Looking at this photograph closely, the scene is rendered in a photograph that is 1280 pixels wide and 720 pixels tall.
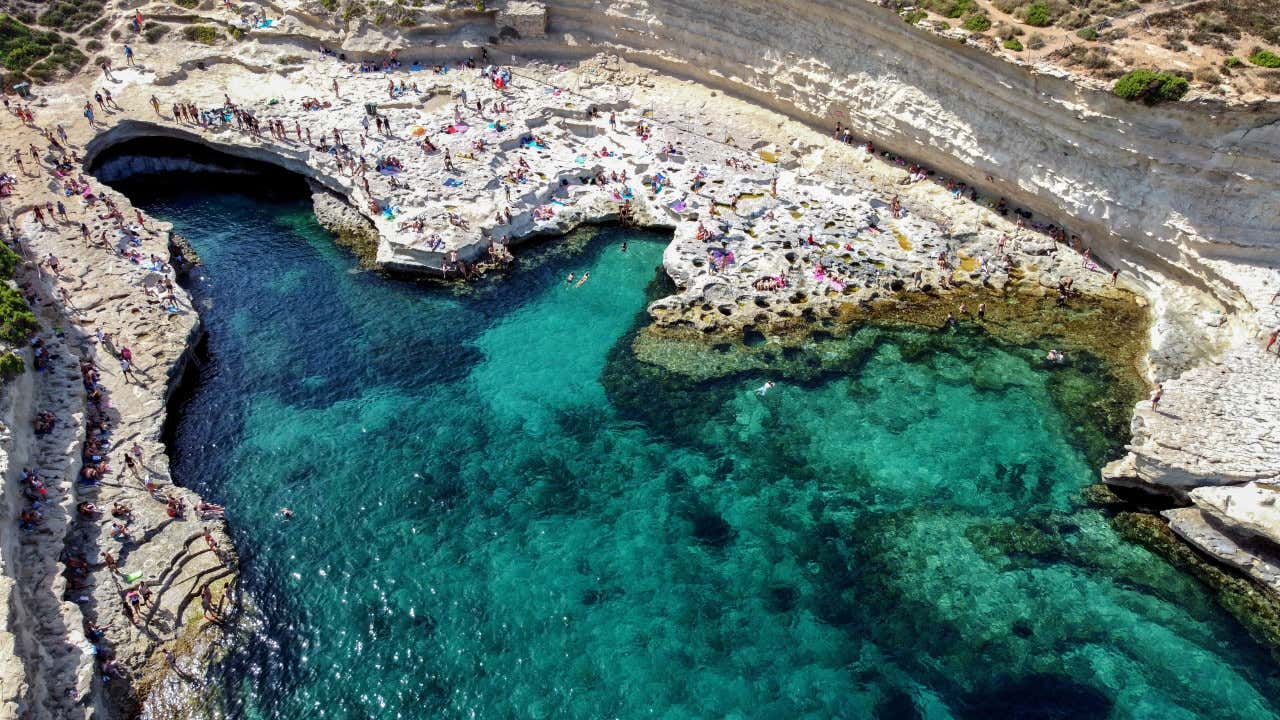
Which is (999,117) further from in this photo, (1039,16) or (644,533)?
(644,533)

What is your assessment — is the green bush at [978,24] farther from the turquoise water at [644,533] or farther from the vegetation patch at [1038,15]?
the turquoise water at [644,533]

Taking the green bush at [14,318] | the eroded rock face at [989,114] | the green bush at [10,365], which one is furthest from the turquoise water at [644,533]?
the eroded rock face at [989,114]

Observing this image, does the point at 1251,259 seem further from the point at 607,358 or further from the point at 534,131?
the point at 534,131

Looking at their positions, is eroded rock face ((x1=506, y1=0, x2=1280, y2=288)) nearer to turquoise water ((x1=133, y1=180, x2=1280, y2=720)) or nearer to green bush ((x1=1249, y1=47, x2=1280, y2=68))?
green bush ((x1=1249, y1=47, x2=1280, y2=68))

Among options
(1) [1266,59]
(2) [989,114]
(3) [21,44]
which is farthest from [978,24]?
(3) [21,44]

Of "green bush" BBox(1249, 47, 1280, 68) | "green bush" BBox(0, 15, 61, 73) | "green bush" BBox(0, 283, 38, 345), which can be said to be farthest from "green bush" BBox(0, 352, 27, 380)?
"green bush" BBox(1249, 47, 1280, 68)

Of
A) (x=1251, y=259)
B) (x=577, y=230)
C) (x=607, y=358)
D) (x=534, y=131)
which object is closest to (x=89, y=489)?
(x=607, y=358)
